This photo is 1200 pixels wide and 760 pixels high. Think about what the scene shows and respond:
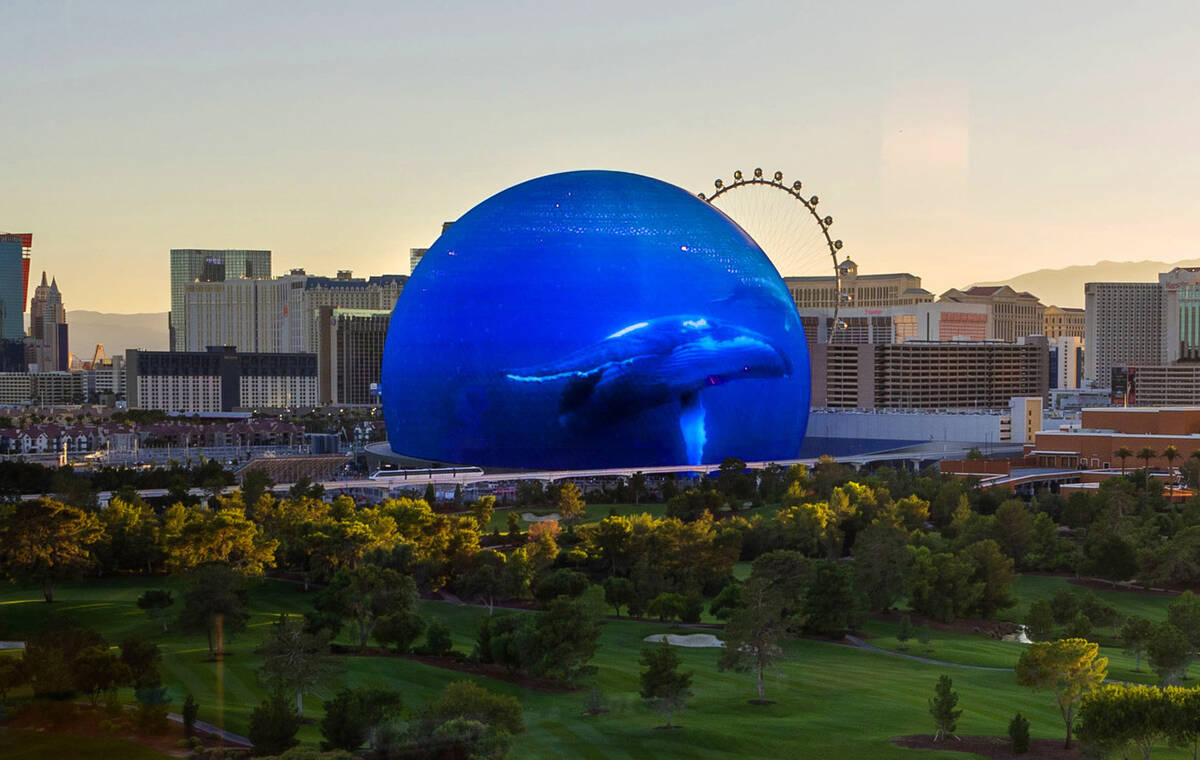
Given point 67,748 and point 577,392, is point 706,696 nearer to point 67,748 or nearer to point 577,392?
point 67,748

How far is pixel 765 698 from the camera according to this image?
97.5 ft

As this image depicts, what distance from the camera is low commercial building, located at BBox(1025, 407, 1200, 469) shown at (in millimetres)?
83438

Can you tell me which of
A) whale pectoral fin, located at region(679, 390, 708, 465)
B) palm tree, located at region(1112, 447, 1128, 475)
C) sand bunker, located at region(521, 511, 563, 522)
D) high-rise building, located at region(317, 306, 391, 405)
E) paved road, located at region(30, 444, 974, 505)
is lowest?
sand bunker, located at region(521, 511, 563, 522)

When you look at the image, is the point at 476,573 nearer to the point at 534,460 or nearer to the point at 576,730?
the point at 576,730

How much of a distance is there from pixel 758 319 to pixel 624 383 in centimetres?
767

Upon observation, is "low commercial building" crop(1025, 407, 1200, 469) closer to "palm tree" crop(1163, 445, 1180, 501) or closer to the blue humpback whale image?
"palm tree" crop(1163, 445, 1180, 501)

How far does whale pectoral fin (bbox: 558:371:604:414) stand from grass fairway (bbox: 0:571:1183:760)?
27.3 meters

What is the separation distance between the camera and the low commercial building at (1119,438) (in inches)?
3285

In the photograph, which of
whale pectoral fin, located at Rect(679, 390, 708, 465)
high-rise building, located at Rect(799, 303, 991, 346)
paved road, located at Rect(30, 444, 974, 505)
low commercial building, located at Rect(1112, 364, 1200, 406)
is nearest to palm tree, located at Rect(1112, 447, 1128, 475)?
paved road, located at Rect(30, 444, 974, 505)

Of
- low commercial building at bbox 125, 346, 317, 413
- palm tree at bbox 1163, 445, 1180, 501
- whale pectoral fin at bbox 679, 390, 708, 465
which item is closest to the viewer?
whale pectoral fin at bbox 679, 390, 708, 465

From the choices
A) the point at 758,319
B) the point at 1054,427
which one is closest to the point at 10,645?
the point at 758,319

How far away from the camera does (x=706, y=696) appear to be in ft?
98.1

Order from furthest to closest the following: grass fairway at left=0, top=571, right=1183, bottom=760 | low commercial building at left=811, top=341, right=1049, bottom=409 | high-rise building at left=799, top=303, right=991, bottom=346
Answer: high-rise building at left=799, top=303, right=991, bottom=346 < low commercial building at left=811, top=341, right=1049, bottom=409 < grass fairway at left=0, top=571, right=1183, bottom=760

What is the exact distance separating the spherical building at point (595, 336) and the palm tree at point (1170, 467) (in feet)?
54.1
